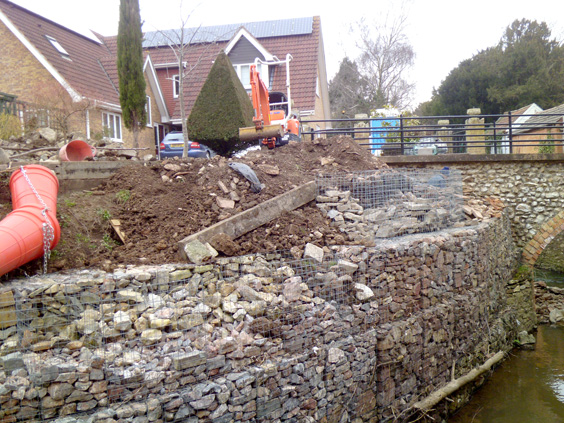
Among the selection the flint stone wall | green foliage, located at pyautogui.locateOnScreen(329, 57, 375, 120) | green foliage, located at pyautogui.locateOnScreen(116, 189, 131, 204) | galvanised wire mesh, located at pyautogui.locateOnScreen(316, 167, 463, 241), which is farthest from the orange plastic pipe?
green foliage, located at pyautogui.locateOnScreen(329, 57, 375, 120)

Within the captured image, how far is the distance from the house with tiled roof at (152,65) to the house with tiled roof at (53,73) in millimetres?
33

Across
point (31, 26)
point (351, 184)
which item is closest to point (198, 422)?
point (351, 184)

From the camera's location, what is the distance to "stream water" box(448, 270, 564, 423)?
8.59m

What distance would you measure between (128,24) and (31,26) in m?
6.48

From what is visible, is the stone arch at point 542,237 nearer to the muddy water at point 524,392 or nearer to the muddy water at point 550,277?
the muddy water at point 524,392

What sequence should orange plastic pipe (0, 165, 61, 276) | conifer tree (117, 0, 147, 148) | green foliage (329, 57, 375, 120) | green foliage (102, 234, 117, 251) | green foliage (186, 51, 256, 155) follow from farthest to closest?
Result: 1. green foliage (329, 57, 375, 120)
2. conifer tree (117, 0, 147, 148)
3. green foliage (186, 51, 256, 155)
4. green foliage (102, 234, 117, 251)
5. orange plastic pipe (0, 165, 61, 276)

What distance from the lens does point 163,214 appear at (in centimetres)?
687

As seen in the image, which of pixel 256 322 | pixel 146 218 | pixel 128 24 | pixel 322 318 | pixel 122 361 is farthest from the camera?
pixel 128 24

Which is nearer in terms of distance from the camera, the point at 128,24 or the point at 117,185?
the point at 117,185

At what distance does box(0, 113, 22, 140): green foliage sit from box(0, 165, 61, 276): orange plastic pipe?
15.1 feet

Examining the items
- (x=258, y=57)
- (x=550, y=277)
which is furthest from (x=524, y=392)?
(x=258, y=57)

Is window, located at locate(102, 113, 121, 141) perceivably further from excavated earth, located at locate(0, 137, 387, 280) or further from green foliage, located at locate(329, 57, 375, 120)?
green foliage, located at locate(329, 57, 375, 120)

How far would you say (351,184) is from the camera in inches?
334

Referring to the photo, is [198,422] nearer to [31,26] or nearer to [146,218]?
[146,218]
